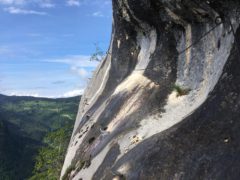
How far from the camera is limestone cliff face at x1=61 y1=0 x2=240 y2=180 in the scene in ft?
38.3

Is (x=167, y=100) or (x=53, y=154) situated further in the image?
(x=53, y=154)

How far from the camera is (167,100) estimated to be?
54.9 ft

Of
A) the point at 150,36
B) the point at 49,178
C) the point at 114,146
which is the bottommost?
the point at 49,178

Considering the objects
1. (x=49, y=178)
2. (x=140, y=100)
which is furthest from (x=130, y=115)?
(x=49, y=178)

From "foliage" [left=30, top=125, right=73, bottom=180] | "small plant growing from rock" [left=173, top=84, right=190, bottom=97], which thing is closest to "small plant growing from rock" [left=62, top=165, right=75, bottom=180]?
"small plant growing from rock" [left=173, top=84, right=190, bottom=97]

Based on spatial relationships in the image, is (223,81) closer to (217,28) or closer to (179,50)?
(217,28)

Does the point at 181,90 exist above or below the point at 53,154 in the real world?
above

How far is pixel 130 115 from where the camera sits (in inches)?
702

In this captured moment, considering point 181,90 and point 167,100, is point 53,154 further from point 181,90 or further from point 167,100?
point 181,90

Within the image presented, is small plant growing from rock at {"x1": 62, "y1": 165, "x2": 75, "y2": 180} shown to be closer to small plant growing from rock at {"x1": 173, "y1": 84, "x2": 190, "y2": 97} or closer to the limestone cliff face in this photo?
the limestone cliff face

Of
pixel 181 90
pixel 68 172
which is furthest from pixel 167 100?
pixel 68 172

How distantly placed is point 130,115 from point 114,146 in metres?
1.77

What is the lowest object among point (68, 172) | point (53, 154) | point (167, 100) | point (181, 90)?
point (53, 154)

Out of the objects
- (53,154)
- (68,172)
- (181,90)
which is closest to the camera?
(181,90)
